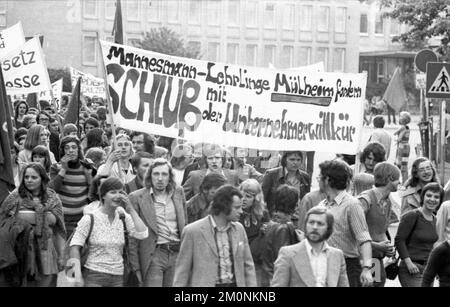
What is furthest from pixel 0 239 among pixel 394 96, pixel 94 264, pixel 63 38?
pixel 63 38

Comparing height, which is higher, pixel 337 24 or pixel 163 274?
pixel 337 24

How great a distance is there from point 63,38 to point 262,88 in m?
70.5

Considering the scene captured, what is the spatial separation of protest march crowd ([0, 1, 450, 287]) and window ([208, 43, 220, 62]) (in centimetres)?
7146

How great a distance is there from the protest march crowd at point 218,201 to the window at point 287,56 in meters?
75.5

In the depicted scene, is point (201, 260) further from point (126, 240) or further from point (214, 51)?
point (214, 51)

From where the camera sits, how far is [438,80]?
16750mm

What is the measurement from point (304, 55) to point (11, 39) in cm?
7098

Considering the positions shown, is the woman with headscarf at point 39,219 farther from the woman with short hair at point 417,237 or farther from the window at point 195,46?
the window at point 195,46

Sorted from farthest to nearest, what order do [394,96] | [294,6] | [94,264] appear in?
[294,6]
[394,96]
[94,264]

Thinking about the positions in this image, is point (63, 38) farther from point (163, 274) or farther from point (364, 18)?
point (163, 274)

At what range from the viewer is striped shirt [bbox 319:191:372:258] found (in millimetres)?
8898

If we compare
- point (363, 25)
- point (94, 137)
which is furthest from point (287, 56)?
point (94, 137)

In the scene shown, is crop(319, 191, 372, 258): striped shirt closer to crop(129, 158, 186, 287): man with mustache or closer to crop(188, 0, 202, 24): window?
crop(129, 158, 186, 287): man with mustache
